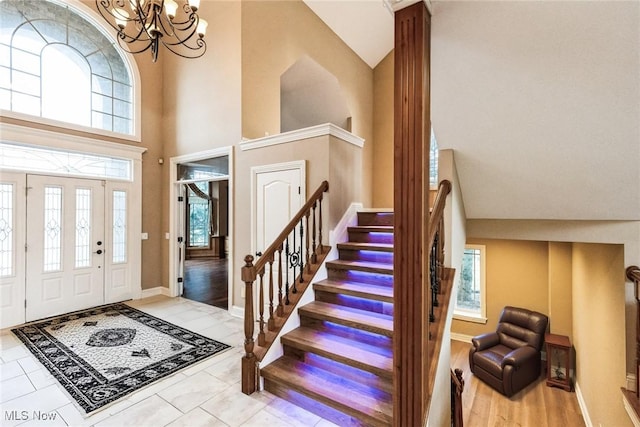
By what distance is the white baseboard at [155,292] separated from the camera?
17.5ft

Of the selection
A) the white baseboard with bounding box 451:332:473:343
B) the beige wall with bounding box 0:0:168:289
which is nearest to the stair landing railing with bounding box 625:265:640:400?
the white baseboard with bounding box 451:332:473:343

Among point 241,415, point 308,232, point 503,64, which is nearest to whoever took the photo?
point 503,64

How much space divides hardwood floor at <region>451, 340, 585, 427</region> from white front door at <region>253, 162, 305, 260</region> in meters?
3.77

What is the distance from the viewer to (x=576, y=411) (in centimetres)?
422

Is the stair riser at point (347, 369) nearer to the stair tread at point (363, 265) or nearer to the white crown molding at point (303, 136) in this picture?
the stair tread at point (363, 265)

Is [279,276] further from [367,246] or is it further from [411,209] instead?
[411,209]

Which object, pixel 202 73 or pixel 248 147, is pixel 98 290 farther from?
pixel 202 73

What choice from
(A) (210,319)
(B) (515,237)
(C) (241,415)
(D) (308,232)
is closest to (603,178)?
(B) (515,237)

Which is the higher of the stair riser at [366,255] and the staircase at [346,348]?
the stair riser at [366,255]

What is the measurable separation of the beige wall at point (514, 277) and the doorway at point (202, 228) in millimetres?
5245

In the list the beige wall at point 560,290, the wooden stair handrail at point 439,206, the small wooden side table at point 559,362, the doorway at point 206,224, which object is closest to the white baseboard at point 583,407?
the small wooden side table at point 559,362

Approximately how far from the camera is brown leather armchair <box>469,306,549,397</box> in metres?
4.50

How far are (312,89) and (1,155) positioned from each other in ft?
17.1

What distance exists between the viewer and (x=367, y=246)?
11.2ft
